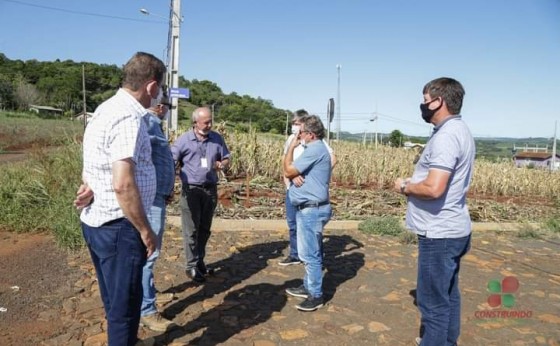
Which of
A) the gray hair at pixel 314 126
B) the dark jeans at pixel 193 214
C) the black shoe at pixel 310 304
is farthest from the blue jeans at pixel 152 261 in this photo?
the gray hair at pixel 314 126

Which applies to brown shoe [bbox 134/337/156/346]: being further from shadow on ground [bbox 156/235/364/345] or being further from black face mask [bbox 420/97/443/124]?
black face mask [bbox 420/97/443/124]

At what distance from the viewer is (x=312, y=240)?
4020mm

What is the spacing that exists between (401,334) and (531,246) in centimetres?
483

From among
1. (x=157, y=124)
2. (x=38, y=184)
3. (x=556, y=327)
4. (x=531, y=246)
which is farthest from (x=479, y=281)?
(x=38, y=184)

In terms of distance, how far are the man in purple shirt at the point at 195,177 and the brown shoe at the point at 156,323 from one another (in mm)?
1076

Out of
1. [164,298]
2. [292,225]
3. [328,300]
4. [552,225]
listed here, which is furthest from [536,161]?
[164,298]

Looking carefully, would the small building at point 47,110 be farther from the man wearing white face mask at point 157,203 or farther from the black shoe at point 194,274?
the man wearing white face mask at point 157,203

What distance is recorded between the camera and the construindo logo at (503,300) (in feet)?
13.8

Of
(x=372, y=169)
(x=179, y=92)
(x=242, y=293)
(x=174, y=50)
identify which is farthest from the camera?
(x=372, y=169)

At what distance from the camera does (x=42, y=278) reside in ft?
15.0

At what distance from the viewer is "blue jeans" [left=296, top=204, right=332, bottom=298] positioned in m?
4.02

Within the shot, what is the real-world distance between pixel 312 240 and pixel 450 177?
162cm

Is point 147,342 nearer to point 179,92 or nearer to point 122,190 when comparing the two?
point 122,190

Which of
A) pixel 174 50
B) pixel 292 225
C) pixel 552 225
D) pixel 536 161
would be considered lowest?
pixel 552 225
